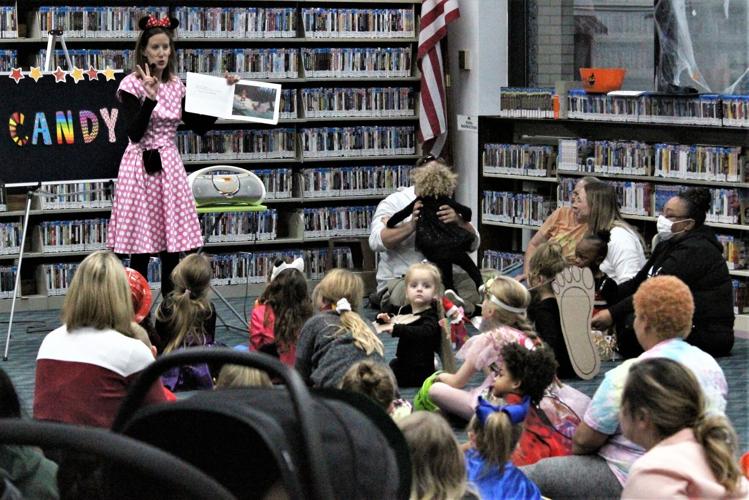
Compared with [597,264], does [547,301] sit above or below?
below

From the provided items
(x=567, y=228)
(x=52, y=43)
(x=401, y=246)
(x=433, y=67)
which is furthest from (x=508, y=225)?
(x=52, y=43)

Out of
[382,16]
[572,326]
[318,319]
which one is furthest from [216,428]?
[382,16]

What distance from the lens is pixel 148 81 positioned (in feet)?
21.2

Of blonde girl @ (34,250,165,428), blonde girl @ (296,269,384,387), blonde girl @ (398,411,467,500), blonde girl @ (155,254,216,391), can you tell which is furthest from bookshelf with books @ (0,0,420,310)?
blonde girl @ (398,411,467,500)

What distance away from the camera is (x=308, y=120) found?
9.23 meters

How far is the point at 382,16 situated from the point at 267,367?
325 inches

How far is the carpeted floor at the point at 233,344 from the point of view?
18.1 feet

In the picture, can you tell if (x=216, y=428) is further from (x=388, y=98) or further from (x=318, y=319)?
(x=388, y=98)

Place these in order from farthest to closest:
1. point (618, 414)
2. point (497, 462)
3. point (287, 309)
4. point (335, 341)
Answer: point (287, 309)
point (335, 341)
point (618, 414)
point (497, 462)

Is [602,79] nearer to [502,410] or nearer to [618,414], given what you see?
[618,414]

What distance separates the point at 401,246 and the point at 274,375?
6.17 m

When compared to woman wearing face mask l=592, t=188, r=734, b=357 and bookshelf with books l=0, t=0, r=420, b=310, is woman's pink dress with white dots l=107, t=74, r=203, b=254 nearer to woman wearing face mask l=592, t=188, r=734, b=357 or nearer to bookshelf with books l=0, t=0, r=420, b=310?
bookshelf with books l=0, t=0, r=420, b=310

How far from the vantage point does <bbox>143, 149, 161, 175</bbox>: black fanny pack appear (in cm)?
672

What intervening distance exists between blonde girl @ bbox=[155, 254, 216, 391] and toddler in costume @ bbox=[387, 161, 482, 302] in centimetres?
205
